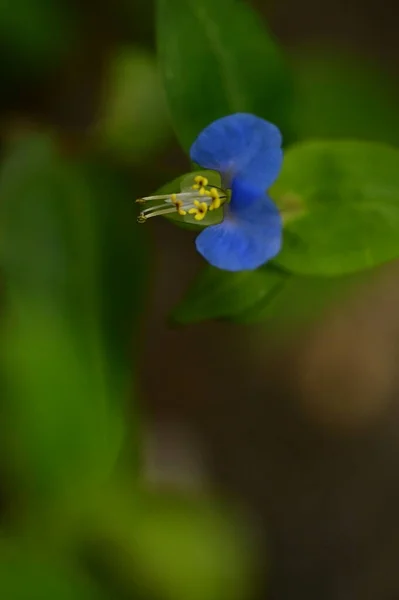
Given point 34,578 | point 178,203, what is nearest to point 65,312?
point 178,203

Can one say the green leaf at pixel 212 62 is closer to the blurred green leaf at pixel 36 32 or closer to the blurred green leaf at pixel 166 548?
the blurred green leaf at pixel 36 32

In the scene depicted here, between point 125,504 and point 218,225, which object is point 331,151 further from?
point 125,504

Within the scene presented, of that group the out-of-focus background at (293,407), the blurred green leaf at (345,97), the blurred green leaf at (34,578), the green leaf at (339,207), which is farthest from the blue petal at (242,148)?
the blurred green leaf at (34,578)

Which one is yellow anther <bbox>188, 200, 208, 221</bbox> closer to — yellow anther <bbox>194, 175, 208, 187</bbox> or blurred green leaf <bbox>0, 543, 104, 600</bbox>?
yellow anther <bbox>194, 175, 208, 187</bbox>

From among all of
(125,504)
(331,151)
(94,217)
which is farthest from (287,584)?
(331,151)

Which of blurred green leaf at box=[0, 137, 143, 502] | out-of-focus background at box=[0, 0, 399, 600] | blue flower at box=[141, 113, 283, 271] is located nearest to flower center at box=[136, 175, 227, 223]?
blue flower at box=[141, 113, 283, 271]

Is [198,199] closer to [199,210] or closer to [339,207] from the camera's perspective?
[199,210]
